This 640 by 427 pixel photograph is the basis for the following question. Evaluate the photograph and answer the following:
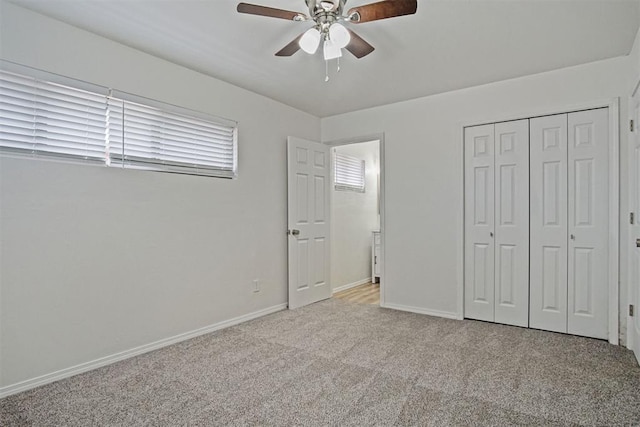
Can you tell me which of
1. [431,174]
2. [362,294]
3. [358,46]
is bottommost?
[362,294]

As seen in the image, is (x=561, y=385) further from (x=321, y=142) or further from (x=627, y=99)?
(x=321, y=142)

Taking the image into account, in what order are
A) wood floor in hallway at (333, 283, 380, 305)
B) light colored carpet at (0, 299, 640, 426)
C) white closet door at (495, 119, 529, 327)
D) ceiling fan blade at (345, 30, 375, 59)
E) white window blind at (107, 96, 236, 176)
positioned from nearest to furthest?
light colored carpet at (0, 299, 640, 426), ceiling fan blade at (345, 30, 375, 59), white window blind at (107, 96, 236, 176), white closet door at (495, 119, 529, 327), wood floor in hallway at (333, 283, 380, 305)

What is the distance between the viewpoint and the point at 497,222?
3.62m

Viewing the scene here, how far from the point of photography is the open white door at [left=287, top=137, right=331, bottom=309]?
424cm

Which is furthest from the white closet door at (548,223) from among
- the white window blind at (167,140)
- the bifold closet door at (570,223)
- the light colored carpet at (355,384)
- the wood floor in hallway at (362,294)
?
the white window blind at (167,140)

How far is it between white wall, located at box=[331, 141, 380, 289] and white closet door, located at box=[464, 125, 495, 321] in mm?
1996

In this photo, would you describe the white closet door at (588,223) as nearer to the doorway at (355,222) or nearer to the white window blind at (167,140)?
the doorway at (355,222)

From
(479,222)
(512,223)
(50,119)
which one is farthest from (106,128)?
(512,223)

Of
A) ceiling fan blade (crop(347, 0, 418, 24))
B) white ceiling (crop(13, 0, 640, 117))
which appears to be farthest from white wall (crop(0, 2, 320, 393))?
ceiling fan blade (crop(347, 0, 418, 24))

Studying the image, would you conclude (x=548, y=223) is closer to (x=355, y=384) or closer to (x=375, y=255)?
(x=355, y=384)

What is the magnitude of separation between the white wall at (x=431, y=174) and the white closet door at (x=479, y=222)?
0.10 metres

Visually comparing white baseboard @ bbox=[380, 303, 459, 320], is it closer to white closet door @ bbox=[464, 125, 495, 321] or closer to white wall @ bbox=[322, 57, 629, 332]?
white wall @ bbox=[322, 57, 629, 332]

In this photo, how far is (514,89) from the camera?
3.50 meters

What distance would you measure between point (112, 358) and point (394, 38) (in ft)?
10.4
